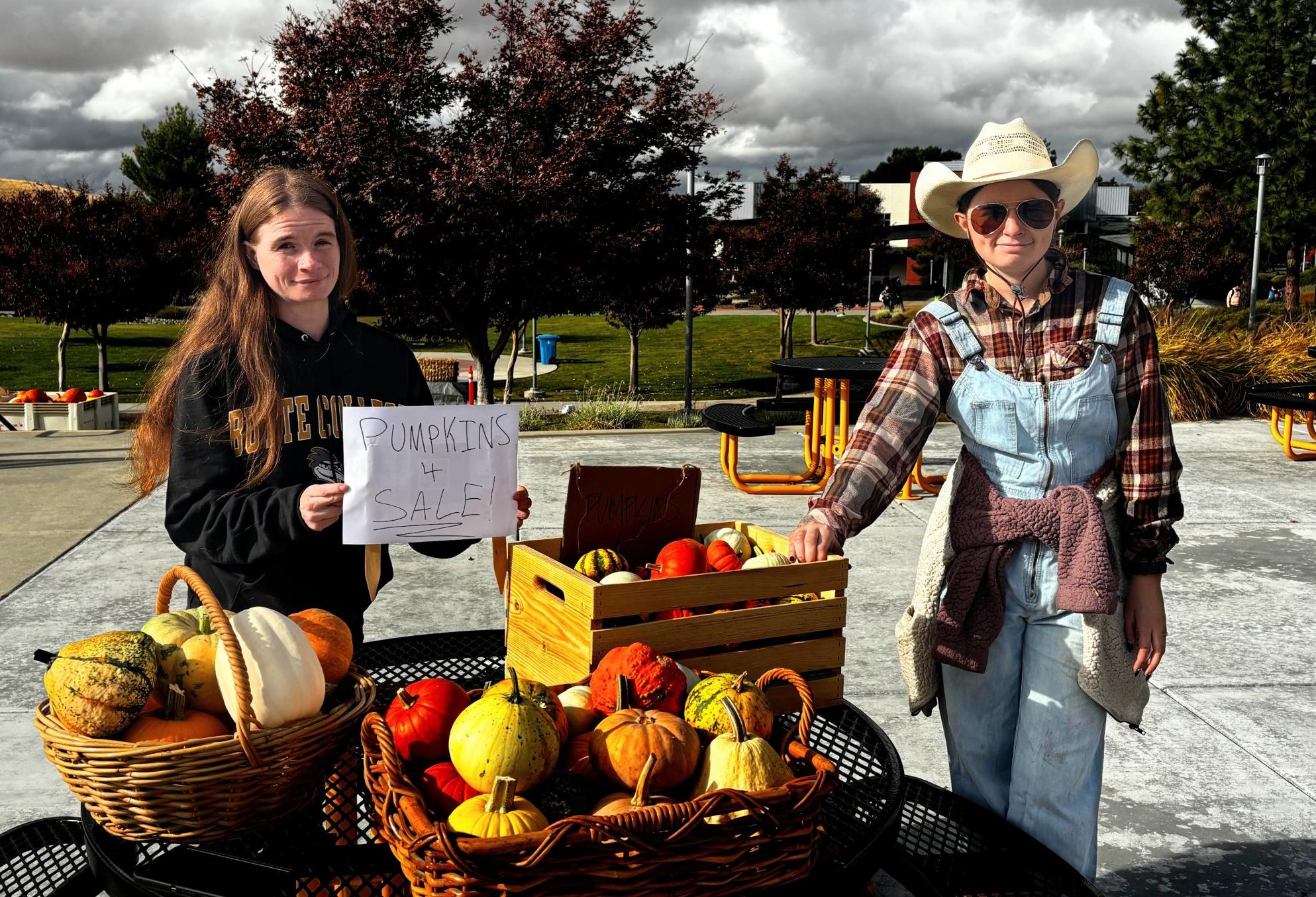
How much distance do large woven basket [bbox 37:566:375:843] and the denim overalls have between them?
52.5 inches

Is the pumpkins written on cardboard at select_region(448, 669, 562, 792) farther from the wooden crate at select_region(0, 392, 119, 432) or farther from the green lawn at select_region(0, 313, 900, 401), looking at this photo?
the green lawn at select_region(0, 313, 900, 401)

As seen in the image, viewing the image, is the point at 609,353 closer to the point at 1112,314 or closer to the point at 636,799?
the point at 1112,314

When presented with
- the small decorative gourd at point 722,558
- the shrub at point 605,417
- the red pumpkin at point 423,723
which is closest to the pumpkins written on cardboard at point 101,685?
the red pumpkin at point 423,723

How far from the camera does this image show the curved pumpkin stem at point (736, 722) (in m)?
1.58

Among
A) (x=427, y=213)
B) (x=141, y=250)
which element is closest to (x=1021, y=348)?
(x=427, y=213)

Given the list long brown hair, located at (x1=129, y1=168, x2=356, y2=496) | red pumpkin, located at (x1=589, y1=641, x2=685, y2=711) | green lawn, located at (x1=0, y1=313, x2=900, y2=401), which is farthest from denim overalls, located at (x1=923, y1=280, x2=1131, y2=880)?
green lawn, located at (x1=0, y1=313, x2=900, y2=401)

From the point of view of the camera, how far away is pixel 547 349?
23.8m

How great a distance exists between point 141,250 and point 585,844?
16479 mm

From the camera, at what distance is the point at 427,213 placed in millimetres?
10906

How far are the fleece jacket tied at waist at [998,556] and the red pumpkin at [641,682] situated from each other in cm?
68

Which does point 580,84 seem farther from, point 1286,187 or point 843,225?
point 1286,187

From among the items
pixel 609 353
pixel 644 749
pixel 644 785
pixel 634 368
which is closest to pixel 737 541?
pixel 644 749

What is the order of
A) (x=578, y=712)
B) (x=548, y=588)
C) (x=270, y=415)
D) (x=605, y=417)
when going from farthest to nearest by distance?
(x=605, y=417) < (x=548, y=588) < (x=270, y=415) < (x=578, y=712)

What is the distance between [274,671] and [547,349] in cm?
2244
